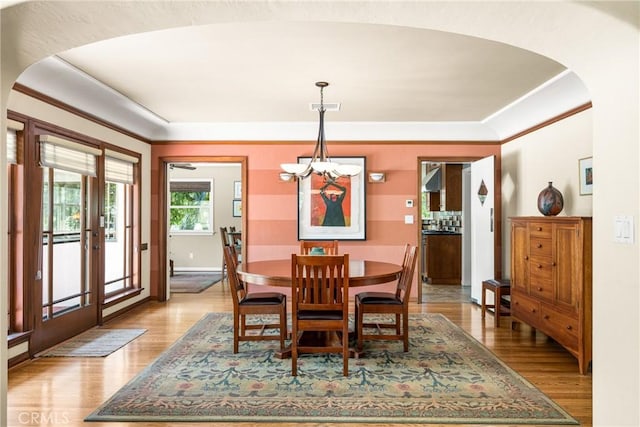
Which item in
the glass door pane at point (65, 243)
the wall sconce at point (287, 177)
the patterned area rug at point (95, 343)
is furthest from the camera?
the wall sconce at point (287, 177)

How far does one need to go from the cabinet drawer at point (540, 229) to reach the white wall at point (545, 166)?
0.47 meters

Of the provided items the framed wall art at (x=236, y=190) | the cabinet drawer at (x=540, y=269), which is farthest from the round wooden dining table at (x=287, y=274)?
the framed wall art at (x=236, y=190)

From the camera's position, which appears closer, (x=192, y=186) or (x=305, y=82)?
(x=305, y=82)

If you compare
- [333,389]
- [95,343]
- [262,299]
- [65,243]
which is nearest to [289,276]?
[262,299]

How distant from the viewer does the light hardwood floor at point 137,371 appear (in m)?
2.45

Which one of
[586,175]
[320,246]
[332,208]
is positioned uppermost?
[586,175]

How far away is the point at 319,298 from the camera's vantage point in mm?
2930

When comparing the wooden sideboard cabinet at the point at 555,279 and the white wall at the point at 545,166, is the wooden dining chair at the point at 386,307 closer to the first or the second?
the wooden sideboard cabinet at the point at 555,279

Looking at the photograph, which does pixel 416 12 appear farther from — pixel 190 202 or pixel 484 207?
pixel 190 202

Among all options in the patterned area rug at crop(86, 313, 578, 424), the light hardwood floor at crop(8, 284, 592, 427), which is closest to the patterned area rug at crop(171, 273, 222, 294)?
the light hardwood floor at crop(8, 284, 592, 427)

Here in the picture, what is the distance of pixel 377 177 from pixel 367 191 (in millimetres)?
254

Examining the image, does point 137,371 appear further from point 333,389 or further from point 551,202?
point 551,202

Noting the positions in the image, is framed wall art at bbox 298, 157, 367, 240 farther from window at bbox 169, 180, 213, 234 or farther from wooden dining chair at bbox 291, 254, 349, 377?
window at bbox 169, 180, 213, 234

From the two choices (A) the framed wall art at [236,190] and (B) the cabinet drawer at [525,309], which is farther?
(A) the framed wall art at [236,190]
